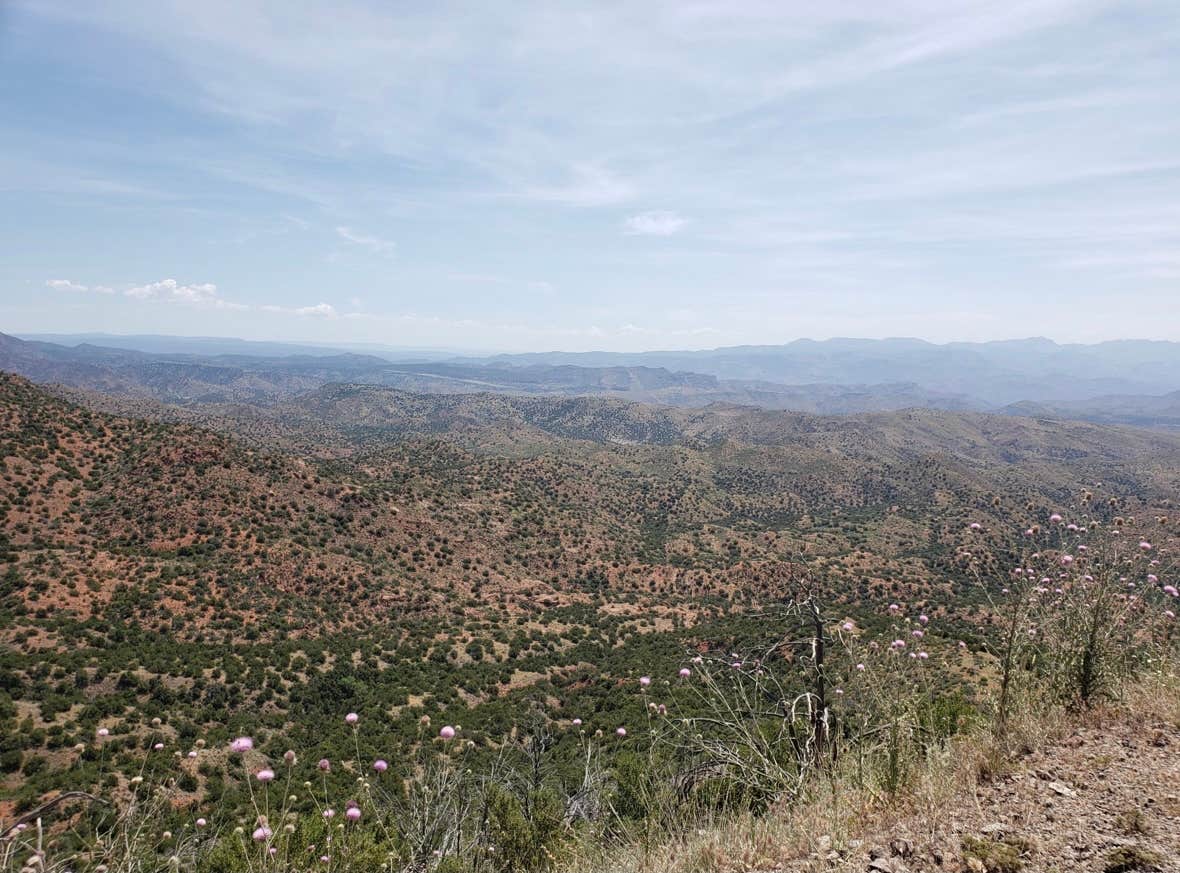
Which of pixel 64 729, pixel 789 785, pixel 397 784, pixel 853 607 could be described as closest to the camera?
pixel 789 785

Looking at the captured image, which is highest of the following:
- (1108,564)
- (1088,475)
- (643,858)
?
(1108,564)

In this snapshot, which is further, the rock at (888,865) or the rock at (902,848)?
the rock at (902,848)

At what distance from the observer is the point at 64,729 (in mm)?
16328

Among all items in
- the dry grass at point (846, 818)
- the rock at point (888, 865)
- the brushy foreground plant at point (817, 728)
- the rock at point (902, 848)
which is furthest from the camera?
the brushy foreground plant at point (817, 728)

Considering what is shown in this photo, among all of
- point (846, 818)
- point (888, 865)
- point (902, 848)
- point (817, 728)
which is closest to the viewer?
point (888, 865)

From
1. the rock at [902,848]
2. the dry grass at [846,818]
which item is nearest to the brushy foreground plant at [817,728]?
the dry grass at [846,818]

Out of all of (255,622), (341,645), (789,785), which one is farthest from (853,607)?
(789,785)

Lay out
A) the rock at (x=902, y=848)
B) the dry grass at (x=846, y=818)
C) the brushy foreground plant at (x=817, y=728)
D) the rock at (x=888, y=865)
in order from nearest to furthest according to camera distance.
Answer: the rock at (x=888, y=865)
the rock at (x=902, y=848)
the dry grass at (x=846, y=818)
the brushy foreground plant at (x=817, y=728)

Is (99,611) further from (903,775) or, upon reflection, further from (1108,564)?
(1108,564)

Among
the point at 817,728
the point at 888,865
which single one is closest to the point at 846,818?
the point at 888,865

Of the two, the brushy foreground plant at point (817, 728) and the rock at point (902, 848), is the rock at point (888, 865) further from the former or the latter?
the brushy foreground plant at point (817, 728)

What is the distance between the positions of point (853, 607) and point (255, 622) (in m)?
A: 38.8

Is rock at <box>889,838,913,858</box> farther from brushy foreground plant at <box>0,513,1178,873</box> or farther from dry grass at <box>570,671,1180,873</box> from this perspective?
brushy foreground plant at <box>0,513,1178,873</box>

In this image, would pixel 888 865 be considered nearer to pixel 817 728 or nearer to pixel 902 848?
pixel 902 848
